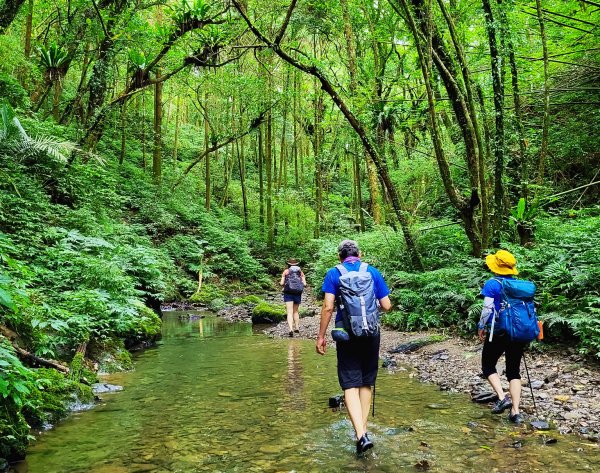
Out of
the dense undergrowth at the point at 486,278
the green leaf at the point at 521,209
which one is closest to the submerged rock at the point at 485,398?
the dense undergrowth at the point at 486,278

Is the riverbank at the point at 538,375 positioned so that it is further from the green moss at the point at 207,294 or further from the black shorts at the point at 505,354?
the green moss at the point at 207,294

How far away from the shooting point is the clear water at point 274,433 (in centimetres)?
377

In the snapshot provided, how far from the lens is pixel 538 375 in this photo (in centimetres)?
612

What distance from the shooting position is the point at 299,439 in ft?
14.4

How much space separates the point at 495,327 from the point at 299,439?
7.92ft

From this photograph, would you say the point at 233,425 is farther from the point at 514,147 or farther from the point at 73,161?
the point at 514,147

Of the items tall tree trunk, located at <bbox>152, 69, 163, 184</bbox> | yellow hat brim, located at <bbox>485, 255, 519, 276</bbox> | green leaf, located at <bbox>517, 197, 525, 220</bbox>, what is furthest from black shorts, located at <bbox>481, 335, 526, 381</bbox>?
tall tree trunk, located at <bbox>152, 69, 163, 184</bbox>

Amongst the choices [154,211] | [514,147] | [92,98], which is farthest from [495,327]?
[154,211]

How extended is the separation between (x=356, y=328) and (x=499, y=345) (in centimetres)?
194

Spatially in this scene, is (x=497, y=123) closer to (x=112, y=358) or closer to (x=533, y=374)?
(x=533, y=374)

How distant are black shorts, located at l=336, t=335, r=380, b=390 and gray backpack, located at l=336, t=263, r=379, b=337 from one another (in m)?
0.16

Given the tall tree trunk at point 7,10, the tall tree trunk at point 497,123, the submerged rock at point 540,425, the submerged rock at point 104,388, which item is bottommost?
the submerged rock at point 540,425

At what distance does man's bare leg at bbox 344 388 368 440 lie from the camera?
4.07m

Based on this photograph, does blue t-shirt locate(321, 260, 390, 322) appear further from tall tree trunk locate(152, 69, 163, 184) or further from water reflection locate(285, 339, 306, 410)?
tall tree trunk locate(152, 69, 163, 184)
